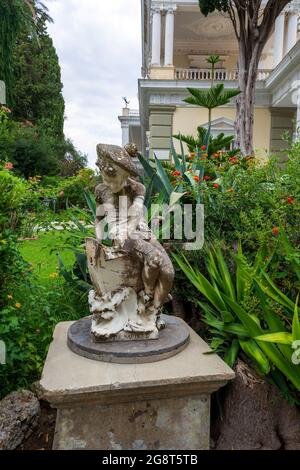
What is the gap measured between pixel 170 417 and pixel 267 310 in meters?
0.83

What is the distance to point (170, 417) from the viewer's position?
1.92 m

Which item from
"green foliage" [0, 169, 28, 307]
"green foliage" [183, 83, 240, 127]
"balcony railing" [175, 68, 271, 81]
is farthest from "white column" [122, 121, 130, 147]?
"green foliage" [0, 169, 28, 307]

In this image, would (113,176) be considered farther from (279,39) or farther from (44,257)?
(279,39)

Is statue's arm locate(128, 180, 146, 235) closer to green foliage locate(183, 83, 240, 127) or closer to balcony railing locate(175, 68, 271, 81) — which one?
green foliage locate(183, 83, 240, 127)

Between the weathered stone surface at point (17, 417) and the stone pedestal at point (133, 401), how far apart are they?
1.36 ft

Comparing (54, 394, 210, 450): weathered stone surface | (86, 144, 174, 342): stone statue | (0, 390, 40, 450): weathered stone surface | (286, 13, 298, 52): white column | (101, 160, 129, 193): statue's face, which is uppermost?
(286, 13, 298, 52): white column

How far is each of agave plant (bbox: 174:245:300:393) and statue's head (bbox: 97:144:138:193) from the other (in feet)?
2.90

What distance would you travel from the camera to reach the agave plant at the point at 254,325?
6.41 ft

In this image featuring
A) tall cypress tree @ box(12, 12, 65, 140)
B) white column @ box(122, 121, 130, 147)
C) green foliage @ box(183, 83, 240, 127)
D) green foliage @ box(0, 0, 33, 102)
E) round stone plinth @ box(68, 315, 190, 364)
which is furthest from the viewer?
white column @ box(122, 121, 130, 147)

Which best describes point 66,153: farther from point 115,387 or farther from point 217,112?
point 115,387

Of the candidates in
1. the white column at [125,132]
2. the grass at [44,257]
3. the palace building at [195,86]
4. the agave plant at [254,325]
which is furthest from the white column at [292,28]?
the white column at [125,132]

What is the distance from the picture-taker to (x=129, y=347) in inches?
78.5

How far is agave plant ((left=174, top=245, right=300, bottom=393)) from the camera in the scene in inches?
76.9

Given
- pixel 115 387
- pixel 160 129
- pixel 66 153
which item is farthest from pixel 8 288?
pixel 66 153
